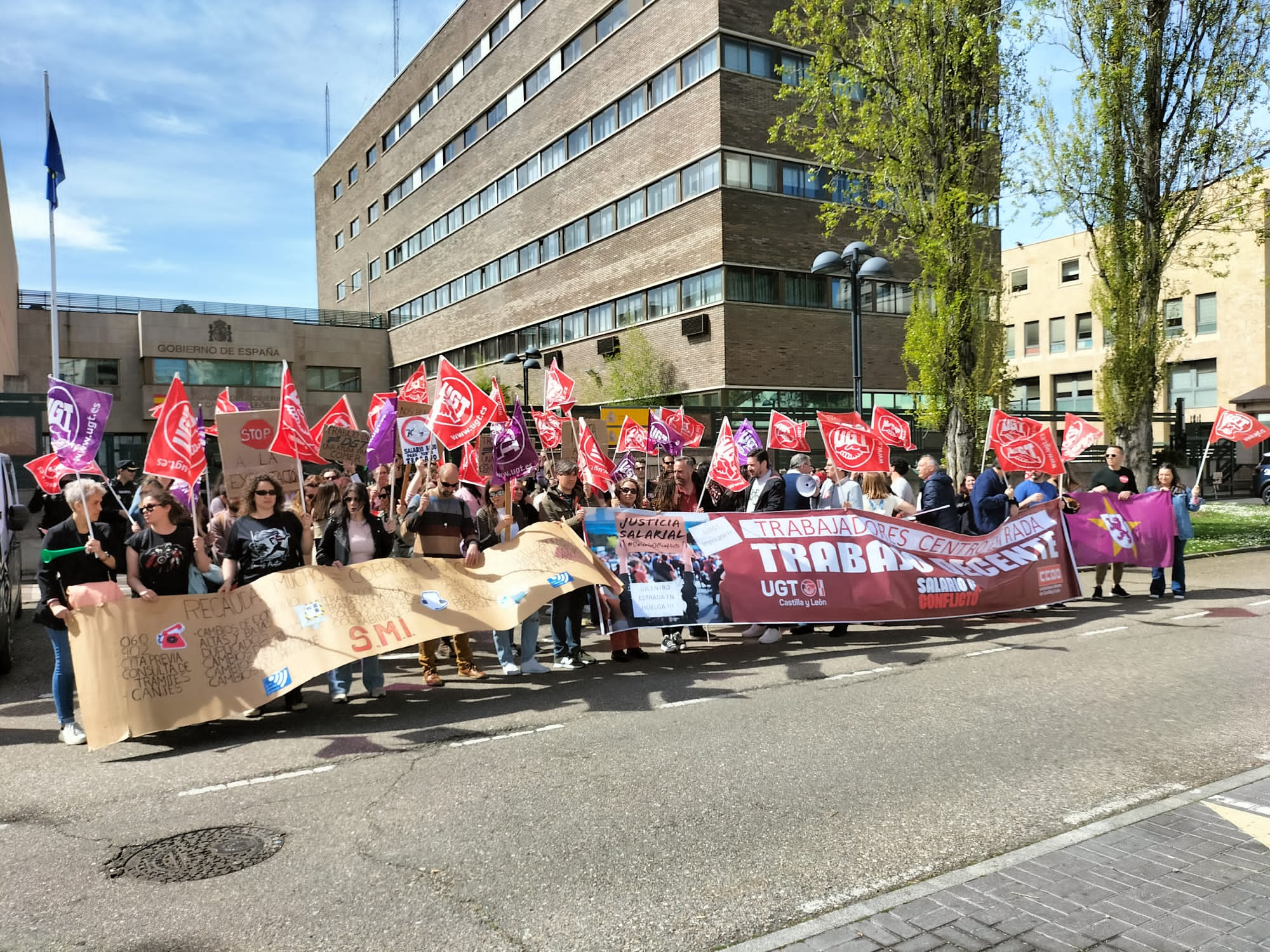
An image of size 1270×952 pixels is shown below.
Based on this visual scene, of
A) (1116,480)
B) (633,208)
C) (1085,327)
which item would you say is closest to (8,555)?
(1116,480)

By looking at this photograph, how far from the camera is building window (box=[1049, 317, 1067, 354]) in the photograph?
2074 inches

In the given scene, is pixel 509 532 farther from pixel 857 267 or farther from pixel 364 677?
pixel 857 267

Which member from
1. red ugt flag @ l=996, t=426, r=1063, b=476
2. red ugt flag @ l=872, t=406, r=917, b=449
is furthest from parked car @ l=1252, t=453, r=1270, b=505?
red ugt flag @ l=996, t=426, r=1063, b=476

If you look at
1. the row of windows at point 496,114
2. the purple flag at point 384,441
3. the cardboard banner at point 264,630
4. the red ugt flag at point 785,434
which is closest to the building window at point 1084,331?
the row of windows at point 496,114

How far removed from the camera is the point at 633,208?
3438 cm

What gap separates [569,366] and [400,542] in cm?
2933

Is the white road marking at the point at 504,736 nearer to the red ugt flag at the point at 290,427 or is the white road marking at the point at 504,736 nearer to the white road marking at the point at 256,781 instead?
the white road marking at the point at 256,781

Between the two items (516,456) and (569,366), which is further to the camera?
(569,366)

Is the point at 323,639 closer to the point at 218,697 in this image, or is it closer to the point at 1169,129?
the point at 218,697

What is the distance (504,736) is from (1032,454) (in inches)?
334

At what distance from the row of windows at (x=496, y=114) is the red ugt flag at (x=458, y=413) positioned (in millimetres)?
26830

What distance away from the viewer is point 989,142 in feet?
65.0

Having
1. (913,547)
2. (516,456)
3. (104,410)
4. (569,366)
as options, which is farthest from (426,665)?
(569,366)

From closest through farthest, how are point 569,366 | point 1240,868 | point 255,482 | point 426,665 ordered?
point 1240,868 < point 255,482 < point 426,665 < point 569,366
